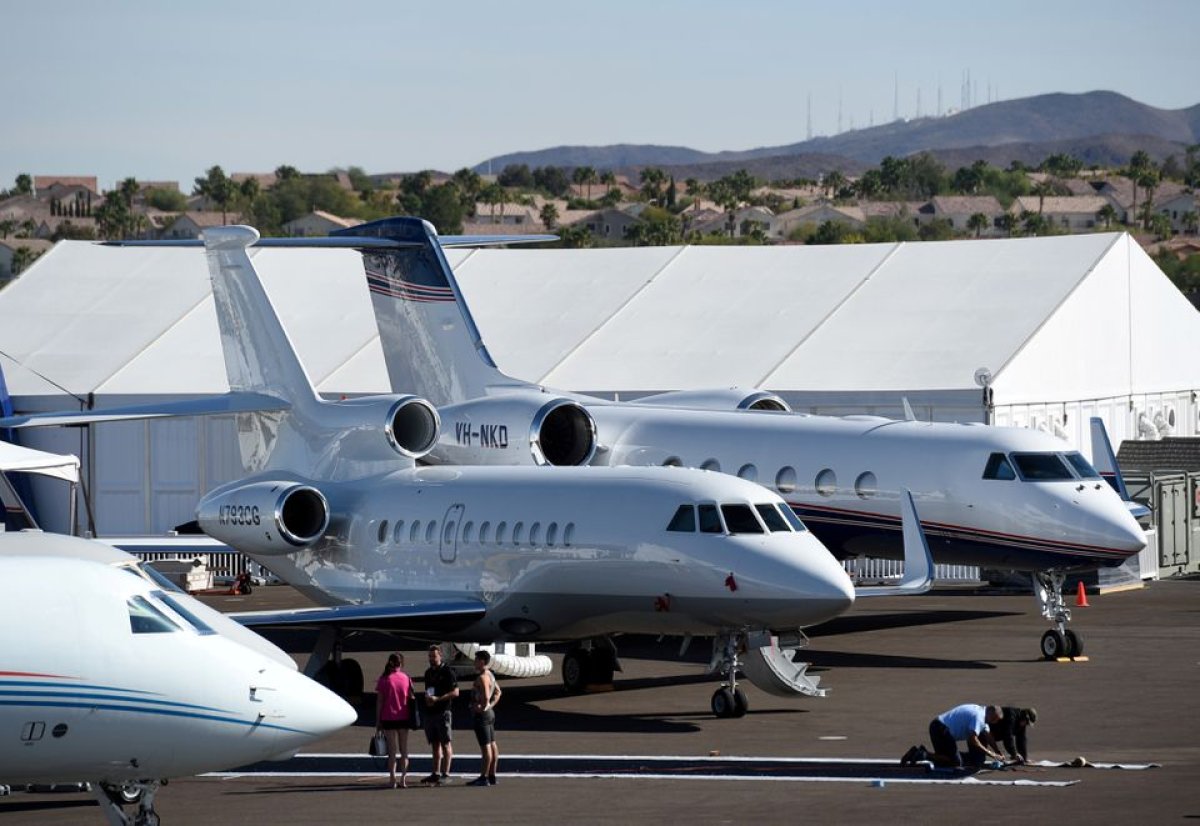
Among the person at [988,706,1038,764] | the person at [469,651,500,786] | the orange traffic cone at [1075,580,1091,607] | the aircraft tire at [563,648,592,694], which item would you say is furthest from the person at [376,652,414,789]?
the orange traffic cone at [1075,580,1091,607]

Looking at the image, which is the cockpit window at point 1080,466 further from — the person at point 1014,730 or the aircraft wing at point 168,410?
the aircraft wing at point 168,410

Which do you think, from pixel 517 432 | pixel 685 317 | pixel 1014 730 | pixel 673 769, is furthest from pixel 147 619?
pixel 685 317

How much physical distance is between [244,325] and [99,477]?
16.5 m

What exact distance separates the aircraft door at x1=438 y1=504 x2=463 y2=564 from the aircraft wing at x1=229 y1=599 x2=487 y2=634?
64cm

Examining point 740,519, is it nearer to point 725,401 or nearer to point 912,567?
point 912,567

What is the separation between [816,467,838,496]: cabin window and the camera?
29703mm

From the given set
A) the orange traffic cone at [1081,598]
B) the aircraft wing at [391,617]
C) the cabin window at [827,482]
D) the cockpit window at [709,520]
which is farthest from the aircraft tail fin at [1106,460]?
the aircraft wing at [391,617]

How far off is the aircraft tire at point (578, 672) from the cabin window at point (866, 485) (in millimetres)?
5630

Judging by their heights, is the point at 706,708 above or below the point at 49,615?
below

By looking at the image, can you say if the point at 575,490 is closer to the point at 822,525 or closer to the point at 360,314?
the point at 822,525

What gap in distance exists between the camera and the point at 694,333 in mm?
44562

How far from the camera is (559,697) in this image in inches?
998

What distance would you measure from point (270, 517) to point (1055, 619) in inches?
414

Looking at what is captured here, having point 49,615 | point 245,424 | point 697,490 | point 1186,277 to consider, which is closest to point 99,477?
point 245,424
